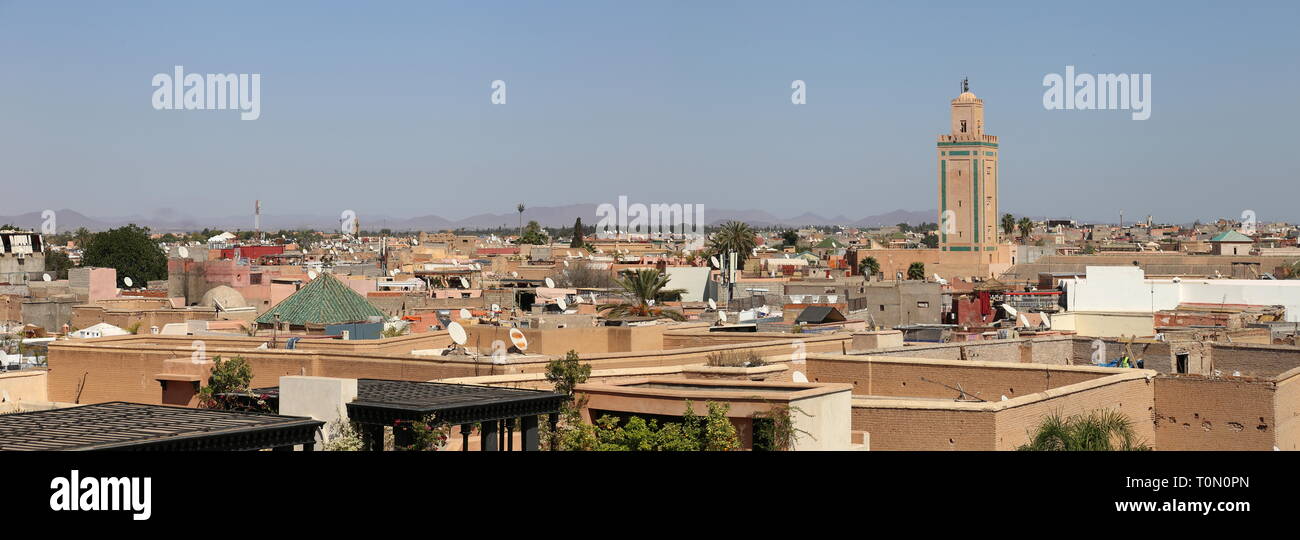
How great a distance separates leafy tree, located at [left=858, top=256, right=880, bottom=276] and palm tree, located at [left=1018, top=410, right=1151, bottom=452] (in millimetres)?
59211

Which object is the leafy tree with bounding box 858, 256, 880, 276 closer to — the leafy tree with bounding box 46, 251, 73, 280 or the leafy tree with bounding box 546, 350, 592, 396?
the leafy tree with bounding box 46, 251, 73, 280

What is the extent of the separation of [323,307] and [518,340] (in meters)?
4.47

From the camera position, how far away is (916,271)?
77500 mm

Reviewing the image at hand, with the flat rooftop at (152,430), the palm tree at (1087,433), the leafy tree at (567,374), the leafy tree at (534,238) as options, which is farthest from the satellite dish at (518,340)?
the leafy tree at (534,238)

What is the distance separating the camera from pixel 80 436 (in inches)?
360

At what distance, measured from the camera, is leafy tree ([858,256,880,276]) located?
253 feet

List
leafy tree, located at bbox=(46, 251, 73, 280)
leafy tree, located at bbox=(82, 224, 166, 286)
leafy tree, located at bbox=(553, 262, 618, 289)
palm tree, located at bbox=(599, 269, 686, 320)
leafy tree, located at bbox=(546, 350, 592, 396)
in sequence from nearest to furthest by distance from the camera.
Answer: leafy tree, located at bbox=(546, 350, 592, 396), palm tree, located at bbox=(599, 269, 686, 320), leafy tree, located at bbox=(553, 262, 618, 289), leafy tree, located at bbox=(46, 251, 73, 280), leafy tree, located at bbox=(82, 224, 166, 286)

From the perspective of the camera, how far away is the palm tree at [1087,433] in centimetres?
1452

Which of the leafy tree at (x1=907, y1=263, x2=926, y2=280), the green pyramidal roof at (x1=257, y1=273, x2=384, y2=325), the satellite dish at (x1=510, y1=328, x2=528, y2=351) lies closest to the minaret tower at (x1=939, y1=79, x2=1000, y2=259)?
the leafy tree at (x1=907, y1=263, x2=926, y2=280)

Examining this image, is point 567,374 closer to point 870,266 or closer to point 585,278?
point 585,278

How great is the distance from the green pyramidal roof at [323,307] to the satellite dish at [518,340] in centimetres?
376

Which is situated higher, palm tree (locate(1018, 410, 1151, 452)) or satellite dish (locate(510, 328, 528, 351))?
satellite dish (locate(510, 328, 528, 351))
